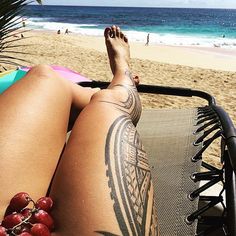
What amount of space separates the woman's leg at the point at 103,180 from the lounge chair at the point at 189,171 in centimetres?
29

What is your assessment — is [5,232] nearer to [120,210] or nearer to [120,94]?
[120,210]

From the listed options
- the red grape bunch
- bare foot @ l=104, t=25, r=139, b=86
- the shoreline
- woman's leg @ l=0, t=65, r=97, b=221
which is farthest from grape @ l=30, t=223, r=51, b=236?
the shoreline

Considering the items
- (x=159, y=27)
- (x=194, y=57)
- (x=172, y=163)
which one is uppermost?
(x=172, y=163)

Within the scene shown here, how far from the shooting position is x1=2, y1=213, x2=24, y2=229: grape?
0.80 m

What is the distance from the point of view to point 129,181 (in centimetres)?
93

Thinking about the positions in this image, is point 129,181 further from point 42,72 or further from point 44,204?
point 42,72

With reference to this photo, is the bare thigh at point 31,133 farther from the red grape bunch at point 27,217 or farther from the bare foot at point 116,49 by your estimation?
the bare foot at point 116,49

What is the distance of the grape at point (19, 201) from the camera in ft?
2.77

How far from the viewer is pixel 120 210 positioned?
837 millimetres

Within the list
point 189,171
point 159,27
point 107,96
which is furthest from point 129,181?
point 159,27

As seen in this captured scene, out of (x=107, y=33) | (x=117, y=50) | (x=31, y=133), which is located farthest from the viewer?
(x=107, y=33)

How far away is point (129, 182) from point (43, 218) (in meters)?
0.23

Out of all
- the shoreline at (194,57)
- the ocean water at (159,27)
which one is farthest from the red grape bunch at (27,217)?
the ocean water at (159,27)

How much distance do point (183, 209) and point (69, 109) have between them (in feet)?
1.76
